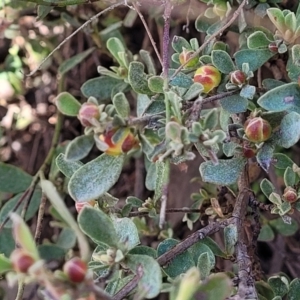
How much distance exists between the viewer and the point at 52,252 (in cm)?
120

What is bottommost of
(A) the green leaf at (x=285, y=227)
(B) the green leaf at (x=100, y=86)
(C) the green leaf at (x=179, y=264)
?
(A) the green leaf at (x=285, y=227)

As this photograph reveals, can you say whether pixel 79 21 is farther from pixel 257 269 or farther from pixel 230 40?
pixel 257 269

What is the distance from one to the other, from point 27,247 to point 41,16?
0.69 meters

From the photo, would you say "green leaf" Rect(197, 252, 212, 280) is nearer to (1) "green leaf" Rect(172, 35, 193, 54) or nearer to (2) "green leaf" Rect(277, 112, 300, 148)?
(2) "green leaf" Rect(277, 112, 300, 148)

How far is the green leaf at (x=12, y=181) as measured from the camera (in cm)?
120

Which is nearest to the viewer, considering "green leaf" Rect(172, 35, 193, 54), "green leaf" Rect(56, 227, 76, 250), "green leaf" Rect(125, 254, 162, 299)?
"green leaf" Rect(125, 254, 162, 299)

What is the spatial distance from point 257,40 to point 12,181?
2.01 ft

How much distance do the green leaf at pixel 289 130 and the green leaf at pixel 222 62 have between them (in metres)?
0.11

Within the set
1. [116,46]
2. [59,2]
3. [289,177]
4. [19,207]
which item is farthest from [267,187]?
[19,207]

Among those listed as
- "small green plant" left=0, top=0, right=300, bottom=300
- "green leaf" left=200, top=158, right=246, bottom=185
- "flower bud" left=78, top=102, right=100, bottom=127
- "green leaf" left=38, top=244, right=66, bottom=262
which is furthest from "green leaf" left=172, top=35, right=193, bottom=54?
"green leaf" left=38, top=244, right=66, bottom=262

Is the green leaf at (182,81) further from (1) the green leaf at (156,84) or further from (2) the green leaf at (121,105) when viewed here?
(2) the green leaf at (121,105)

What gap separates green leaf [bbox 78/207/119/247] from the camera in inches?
23.9

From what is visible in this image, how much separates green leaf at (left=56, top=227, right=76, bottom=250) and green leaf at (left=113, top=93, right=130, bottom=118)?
0.63 m

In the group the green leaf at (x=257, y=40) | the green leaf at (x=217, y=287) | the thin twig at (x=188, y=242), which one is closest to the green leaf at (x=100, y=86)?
the green leaf at (x=257, y=40)
